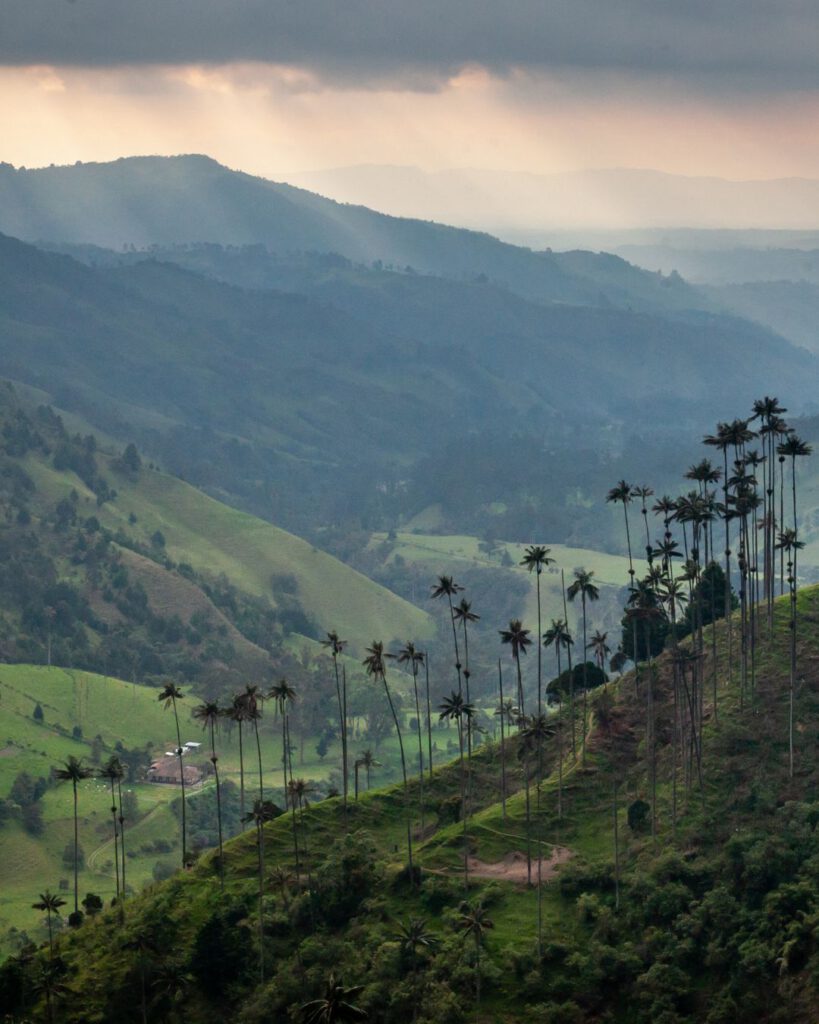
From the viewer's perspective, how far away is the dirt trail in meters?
121

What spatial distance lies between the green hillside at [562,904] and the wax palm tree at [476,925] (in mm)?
548

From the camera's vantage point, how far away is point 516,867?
12288 cm

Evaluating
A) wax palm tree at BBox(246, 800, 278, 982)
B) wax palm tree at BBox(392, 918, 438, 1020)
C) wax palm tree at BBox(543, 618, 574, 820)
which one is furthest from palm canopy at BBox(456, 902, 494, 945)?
wax palm tree at BBox(543, 618, 574, 820)

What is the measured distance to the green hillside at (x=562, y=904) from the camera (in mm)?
102000

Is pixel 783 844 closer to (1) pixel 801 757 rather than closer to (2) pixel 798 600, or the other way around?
(1) pixel 801 757

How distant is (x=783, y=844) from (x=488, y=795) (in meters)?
37.0

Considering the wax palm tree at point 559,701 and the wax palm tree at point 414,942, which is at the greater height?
the wax palm tree at point 559,701

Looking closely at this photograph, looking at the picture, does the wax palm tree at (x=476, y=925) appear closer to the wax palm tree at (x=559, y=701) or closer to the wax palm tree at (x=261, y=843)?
the wax palm tree at (x=261, y=843)

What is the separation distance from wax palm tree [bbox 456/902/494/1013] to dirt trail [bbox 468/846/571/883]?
6.15m

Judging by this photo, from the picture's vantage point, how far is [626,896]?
112562 mm

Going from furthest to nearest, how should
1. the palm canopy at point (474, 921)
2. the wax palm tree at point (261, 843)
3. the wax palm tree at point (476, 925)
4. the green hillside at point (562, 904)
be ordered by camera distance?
the wax palm tree at point (261, 843) → the green hillside at point (562, 904) → the wax palm tree at point (476, 925) → the palm canopy at point (474, 921)

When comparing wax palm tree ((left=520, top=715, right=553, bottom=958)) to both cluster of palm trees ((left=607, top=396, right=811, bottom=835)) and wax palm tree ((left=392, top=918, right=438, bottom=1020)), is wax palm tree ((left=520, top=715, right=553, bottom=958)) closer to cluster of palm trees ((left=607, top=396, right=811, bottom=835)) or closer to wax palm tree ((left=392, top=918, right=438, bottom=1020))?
wax palm tree ((left=392, top=918, right=438, bottom=1020))

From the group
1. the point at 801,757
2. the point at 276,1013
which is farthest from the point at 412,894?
the point at 801,757

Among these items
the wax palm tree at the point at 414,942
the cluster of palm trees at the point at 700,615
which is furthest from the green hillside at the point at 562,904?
the cluster of palm trees at the point at 700,615
